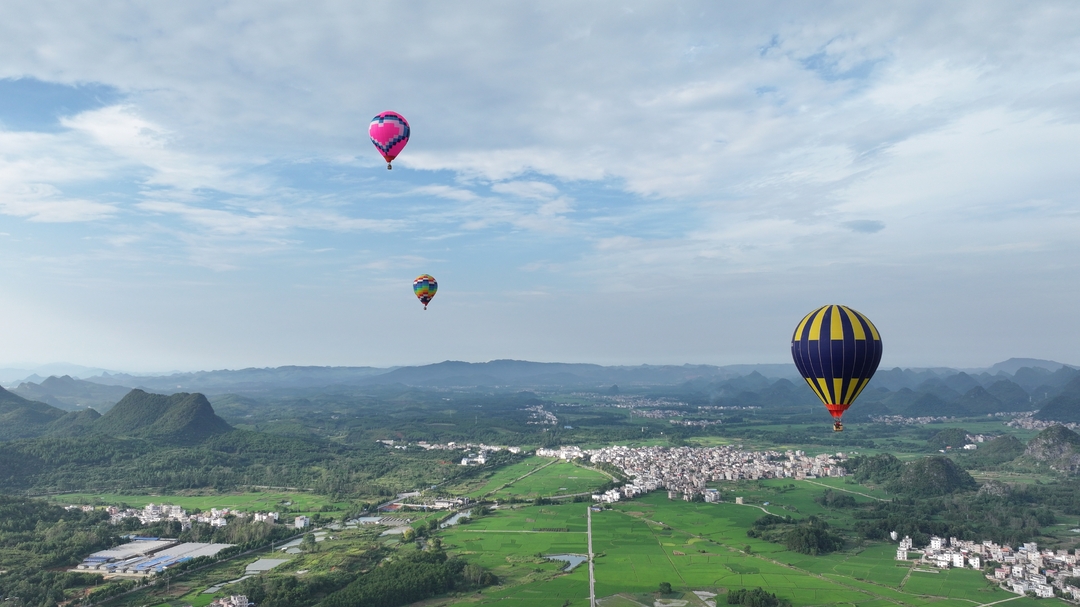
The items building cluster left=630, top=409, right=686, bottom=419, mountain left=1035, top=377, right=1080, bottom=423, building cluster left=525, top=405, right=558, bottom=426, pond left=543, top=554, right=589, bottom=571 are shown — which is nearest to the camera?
pond left=543, top=554, right=589, bottom=571

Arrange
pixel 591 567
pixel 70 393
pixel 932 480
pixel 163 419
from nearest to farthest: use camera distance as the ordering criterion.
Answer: pixel 591 567
pixel 932 480
pixel 163 419
pixel 70 393

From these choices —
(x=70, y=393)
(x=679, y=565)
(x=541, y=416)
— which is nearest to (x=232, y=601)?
(x=679, y=565)

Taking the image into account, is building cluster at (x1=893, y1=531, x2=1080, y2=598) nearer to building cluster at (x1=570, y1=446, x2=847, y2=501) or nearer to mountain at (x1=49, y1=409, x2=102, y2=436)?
building cluster at (x1=570, y1=446, x2=847, y2=501)

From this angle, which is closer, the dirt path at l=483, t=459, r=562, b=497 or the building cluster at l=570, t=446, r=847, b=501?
the dirt path at l=483, t=459, r=562, b=497

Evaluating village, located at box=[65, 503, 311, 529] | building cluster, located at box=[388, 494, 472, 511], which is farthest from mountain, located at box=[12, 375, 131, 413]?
building cluster, located at box=[388, 494, 472, 511]

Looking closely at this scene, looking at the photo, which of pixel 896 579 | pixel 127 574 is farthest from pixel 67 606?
pixel 896 579

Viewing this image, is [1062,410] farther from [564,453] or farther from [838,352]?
[838,352]

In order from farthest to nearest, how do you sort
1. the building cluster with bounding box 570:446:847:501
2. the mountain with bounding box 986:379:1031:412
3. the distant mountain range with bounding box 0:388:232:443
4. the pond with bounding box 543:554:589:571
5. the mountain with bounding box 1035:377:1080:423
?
the mountain with bounding box 986:379:1031:412
the mountain with bounding box 1035:377:1080:423
the distant mountain range with bounding box 0:388:232:443
the building cluster with bounding box 570:446:847:501
the pond with bounding box 543:554:589:571
